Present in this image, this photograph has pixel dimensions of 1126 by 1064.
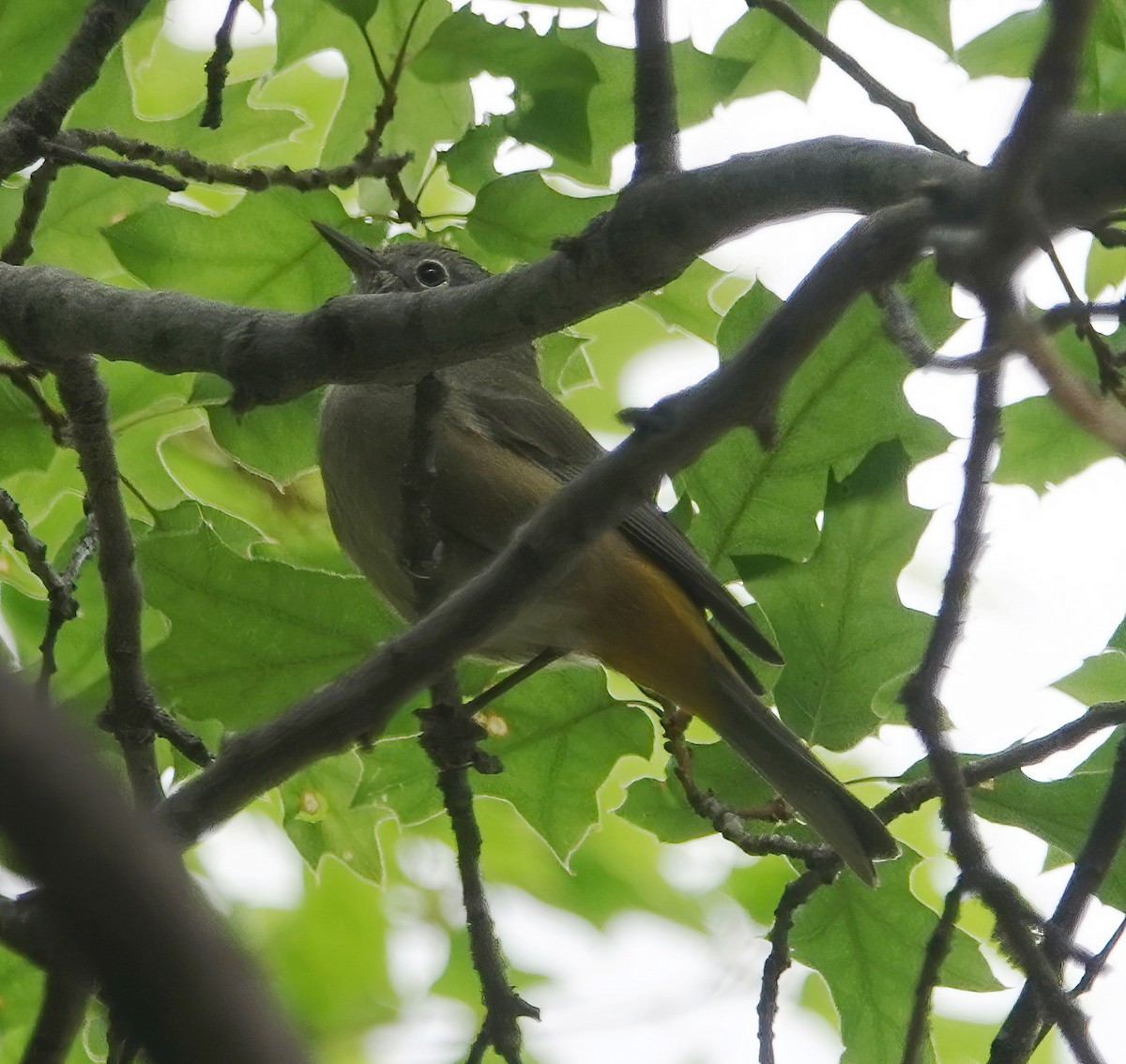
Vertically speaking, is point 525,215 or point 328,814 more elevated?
point 525,215

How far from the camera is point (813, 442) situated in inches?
152

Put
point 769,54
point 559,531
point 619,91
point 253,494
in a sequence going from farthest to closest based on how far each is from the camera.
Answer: point 253,494, point 769,54, point 619,91, point 559,531

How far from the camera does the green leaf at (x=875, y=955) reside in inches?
153

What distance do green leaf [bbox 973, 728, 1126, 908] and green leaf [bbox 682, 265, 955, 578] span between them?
0.79m

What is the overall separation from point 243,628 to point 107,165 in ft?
4.11

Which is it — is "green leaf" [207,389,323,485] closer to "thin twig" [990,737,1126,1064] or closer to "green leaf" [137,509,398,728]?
"green leaf" [137,509,398,728]

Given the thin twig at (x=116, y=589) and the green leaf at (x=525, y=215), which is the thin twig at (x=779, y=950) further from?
the green leaf at (x=525, y=215)

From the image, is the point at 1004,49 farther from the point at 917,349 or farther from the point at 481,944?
the point at 481,944

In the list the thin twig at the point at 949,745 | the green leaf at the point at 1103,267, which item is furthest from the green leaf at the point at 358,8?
the thin twig at the point at 949,745

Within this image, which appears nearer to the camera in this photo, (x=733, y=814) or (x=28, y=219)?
(x=733, y=814)

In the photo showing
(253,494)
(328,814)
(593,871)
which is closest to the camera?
(328,814)

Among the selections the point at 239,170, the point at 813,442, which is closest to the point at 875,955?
the point at 813,442

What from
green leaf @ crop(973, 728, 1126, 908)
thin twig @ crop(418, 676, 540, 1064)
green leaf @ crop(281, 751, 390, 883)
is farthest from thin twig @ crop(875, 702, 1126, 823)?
green leaf @ crop(281, 751, 390, 883)

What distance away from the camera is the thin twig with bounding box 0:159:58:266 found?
157 inches
